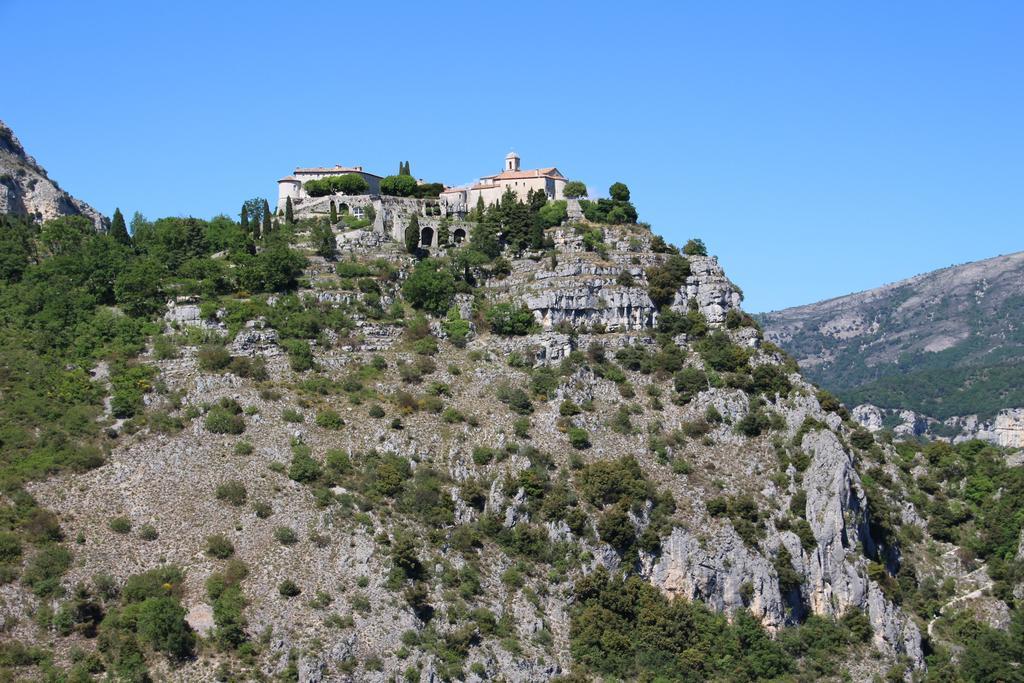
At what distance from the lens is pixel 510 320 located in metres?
109

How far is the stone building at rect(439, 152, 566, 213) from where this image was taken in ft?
425

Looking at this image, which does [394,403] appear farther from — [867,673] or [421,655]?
[867,673]

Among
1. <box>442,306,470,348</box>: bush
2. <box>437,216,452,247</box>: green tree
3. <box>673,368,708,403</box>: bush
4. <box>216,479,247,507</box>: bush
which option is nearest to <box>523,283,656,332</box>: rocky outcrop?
<box>442,306,470,348</box>: bush

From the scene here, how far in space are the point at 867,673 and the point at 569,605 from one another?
19.5 m

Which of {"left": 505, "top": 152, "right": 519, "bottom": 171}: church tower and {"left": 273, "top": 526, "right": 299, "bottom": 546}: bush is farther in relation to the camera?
{"left": 505, "top": 152, "right": 519, "bottom": 171}: church tower

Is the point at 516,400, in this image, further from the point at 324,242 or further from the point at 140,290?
the point at 140,290

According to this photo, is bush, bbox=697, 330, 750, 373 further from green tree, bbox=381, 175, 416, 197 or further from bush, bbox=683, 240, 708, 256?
green tree, bbox=381, 175, 416, 197

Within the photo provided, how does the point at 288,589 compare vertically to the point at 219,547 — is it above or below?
below

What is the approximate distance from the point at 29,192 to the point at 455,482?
263 feet

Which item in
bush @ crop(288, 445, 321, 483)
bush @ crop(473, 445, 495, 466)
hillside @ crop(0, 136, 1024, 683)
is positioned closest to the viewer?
hillside @ crop(0, 136, 1024, 683)

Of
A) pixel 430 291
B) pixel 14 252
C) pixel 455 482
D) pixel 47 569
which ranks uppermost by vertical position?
pixel 14 252

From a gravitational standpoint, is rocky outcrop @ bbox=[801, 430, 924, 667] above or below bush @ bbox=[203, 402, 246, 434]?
below

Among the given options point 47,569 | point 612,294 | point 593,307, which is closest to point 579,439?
point 593,307

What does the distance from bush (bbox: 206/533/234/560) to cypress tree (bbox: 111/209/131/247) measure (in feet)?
140
